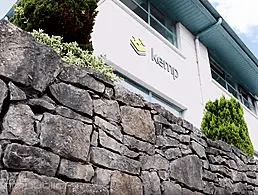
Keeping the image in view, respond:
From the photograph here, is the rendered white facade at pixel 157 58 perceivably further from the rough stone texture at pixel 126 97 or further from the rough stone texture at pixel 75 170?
the rough stone texture at pixel 75 170

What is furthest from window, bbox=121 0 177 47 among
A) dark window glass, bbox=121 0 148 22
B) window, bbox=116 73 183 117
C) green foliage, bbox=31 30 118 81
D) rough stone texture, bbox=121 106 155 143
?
rough stone texture, bbox=121 106 155 143

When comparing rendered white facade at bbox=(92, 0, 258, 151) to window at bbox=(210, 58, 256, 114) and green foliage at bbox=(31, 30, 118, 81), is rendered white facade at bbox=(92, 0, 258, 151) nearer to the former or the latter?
window at bbox=(210, 58, 256, 114)

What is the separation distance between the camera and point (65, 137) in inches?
93.3

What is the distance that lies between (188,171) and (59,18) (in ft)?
7.38


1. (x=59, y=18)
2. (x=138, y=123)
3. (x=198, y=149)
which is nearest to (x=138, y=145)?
(x=138, y=123)

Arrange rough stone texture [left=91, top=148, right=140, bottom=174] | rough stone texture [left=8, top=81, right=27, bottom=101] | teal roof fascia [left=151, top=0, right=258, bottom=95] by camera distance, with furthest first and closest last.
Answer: teal roof fascia [left=151, top=0, right=258, bottom=95], rough stone texture [left=91, top=148, right=140, bottom=174], rough stone texture [left=8, top=81, right=27, bottom=101]

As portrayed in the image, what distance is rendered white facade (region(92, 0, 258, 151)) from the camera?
215 inches

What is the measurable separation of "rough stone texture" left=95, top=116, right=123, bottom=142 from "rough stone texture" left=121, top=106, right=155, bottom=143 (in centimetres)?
10

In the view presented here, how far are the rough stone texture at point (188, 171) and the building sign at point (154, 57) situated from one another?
2.81 m

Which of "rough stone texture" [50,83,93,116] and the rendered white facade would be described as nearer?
"rough stone texture" [50,83,93,116]

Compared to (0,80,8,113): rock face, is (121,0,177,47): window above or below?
above

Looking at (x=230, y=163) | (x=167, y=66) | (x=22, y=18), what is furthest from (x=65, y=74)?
(x=167, y=66)

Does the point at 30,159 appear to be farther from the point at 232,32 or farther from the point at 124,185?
the point at 232,32

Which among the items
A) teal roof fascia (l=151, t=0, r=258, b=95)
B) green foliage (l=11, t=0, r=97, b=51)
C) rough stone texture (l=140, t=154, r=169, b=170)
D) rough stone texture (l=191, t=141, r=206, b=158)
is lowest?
rough stone texture (l=140, t=154, r=169, b=170)
